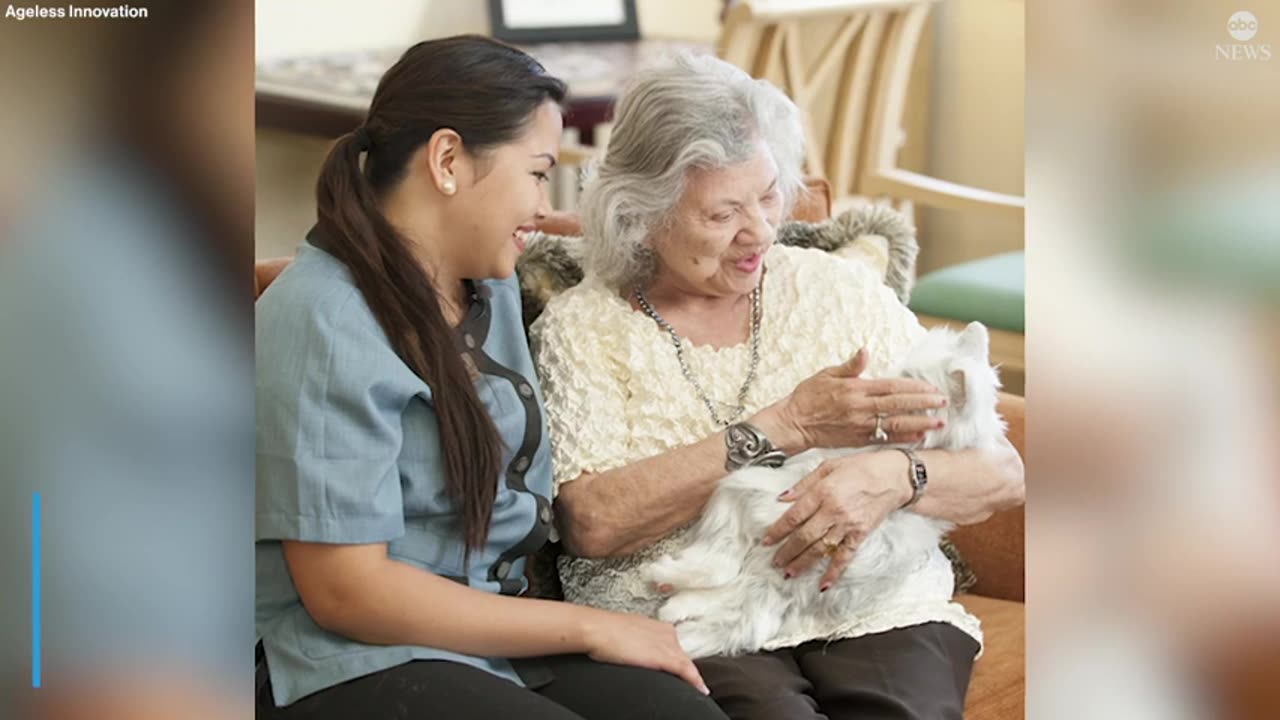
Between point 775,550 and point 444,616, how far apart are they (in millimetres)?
361

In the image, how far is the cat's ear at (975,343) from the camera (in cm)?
148

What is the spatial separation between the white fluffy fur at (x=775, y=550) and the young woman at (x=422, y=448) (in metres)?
0.09

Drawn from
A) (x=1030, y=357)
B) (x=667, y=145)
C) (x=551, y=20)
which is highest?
(x=551, y=20)

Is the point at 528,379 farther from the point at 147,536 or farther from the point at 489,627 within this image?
the point at 147,536

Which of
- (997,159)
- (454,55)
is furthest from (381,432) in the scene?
(997,159)

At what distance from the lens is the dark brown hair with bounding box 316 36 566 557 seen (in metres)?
1.31

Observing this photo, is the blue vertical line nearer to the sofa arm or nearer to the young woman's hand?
the young woman's hand

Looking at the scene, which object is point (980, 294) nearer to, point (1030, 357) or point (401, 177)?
point (401, 177)

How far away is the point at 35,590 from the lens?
88 centimetres

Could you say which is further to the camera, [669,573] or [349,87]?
[349,87]

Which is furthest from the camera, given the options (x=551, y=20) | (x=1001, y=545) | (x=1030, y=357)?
(x=551, y=20)

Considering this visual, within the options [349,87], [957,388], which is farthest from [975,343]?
[349,87]

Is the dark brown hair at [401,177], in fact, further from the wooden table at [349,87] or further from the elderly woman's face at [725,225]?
the wooden table at [349,87]

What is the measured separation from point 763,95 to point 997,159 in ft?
8.35
